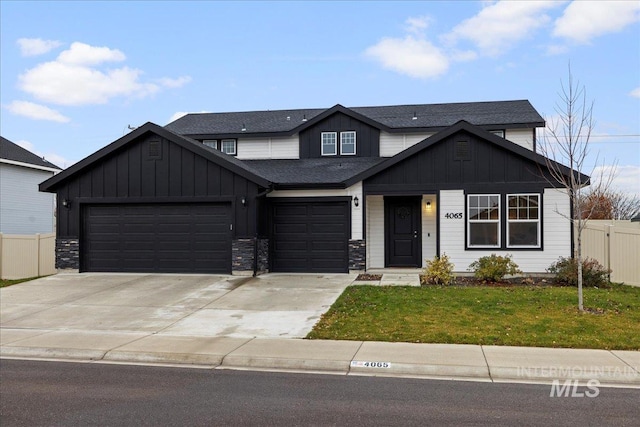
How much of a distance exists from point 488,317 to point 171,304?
7.13 metres

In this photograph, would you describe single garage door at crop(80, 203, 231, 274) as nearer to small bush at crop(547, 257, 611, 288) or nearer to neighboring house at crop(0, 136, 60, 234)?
small bush at crop(547, 257, 611, 288)

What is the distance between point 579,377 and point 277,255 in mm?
11553

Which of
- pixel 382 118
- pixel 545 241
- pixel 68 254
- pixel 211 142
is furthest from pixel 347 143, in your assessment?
pixel 68 254

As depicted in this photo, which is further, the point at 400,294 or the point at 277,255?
the point at 277,255

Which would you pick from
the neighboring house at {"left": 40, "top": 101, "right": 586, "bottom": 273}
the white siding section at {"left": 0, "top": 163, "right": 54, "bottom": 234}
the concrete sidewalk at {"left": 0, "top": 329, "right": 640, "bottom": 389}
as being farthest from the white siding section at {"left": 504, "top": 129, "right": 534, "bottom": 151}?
the white siding section at {"left": 0, "top": 163, "right": 54, "bottom": 234}

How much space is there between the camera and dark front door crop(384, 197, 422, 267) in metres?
17.8

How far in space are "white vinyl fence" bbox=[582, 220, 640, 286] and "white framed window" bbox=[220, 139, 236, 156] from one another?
549 inches

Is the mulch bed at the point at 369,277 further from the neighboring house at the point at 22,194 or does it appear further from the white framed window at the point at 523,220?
the neighboring house at the point at 22,194

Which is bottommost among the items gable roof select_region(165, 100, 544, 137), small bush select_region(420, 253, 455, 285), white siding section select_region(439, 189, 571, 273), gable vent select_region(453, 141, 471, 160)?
small bush select_region(420, 253, 455, 285)

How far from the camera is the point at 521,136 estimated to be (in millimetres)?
20938

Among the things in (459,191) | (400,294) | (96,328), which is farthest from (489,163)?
(96,328)

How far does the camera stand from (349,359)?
25.4 feet

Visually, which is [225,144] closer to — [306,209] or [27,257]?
[306,209]

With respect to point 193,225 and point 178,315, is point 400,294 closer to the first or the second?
point 178,315
